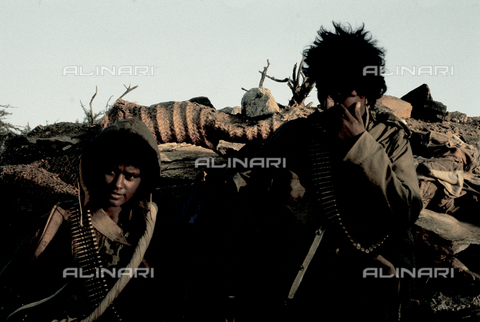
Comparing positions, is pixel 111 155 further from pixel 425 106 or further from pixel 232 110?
pixel 425 106

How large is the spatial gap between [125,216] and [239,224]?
1.13m

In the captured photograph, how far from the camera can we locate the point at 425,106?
9.20m

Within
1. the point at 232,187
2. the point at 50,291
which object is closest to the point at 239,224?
the point at 232,187

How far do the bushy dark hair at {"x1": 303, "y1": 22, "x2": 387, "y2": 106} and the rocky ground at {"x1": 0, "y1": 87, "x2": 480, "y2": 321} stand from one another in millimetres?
2170

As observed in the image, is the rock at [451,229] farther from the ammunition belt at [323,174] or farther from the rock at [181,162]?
the rock at [181,162]

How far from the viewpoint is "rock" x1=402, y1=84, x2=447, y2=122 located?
8.97 meters

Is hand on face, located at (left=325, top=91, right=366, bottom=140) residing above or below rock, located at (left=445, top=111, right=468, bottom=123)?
below

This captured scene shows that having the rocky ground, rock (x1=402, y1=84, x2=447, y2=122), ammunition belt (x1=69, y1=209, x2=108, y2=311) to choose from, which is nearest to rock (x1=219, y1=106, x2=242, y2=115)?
the rocky ground

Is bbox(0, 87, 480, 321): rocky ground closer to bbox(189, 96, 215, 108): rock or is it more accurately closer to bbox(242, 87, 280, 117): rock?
bbox(242, 87, 280, 117): rock

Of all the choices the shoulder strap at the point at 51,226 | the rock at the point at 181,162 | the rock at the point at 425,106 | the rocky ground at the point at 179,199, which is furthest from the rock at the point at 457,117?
the shoulder strap at the point at 51,226

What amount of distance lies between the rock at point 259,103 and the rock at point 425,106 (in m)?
4.30

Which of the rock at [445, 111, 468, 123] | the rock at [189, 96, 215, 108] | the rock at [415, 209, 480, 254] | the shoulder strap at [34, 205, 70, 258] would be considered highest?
the rock at [189, 96, 215, 108]

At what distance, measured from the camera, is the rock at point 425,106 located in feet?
29.4

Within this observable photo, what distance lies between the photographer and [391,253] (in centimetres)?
316
